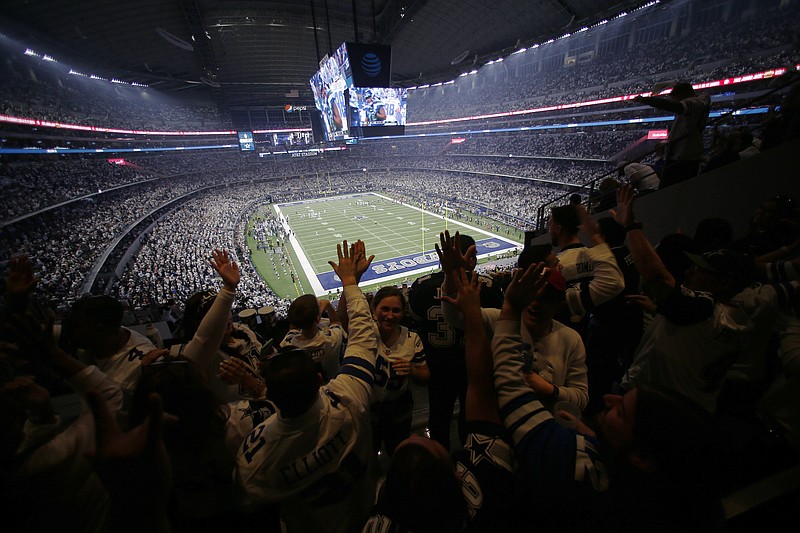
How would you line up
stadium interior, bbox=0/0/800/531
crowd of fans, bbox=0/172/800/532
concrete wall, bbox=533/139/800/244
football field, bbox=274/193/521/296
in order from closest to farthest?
crowd of fans, bbox=0/172/800/532 → concrete wall, bbox=533/139/800/244 → stadium interior, bbox=0/0/800/531 → football field, bbox=274/193/521/296

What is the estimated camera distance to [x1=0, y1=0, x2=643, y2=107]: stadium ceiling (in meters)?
24.0

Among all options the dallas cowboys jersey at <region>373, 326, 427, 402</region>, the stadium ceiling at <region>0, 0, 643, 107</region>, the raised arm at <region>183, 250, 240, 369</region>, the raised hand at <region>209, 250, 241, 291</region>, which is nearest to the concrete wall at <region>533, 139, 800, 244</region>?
the dallas cowboys jersey at <region>373, 326, 427, 402</region>

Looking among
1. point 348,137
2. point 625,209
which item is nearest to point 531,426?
point 625,209

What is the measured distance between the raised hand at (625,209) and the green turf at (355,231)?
61.9 feet

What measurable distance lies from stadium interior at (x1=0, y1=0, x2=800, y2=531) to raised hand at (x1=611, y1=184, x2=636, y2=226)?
2152 millimetres

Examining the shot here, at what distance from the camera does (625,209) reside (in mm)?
2834

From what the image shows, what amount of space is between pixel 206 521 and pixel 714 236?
5.31m

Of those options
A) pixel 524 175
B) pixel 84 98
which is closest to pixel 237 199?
pixel 84 98

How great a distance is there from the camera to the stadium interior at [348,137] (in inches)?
560

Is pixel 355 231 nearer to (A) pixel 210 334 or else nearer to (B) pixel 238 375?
(A) pixel 210 334

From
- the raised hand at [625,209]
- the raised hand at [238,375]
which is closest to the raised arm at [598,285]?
the raised hand at [625,209]

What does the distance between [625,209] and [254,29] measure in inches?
1621

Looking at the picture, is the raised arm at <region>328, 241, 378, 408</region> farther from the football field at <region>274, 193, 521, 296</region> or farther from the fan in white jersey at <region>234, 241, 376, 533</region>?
the football field at <region>274, 193, 521, 296</region>

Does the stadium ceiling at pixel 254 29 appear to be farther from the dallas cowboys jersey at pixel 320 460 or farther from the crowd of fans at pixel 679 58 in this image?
the dallas cowboys jersey at pixel 320 460
